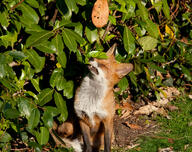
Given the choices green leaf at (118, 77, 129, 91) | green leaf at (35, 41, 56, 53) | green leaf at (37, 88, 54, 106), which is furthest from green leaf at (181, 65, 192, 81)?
green leaf at (35, 41, 56, 53)

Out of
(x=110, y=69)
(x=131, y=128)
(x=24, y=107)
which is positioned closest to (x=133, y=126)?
(x=131, y=128)

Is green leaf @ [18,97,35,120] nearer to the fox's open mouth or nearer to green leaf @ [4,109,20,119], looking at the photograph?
green leaf @ [4,109,20,119]

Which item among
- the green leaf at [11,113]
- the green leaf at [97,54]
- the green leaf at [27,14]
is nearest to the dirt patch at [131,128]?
the green leaf at [97,54]

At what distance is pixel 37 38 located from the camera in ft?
13.2

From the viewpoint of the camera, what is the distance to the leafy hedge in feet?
13.3

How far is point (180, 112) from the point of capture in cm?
667

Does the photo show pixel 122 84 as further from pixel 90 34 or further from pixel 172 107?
pixel 172 107

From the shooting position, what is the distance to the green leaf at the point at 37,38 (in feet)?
13.0

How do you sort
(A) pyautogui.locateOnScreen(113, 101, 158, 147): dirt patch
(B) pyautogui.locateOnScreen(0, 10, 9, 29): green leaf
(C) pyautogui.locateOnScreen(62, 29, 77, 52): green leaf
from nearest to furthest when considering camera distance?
(B) pyautogui.locateOnScreen(0, 10, 9, 29): green leaf < (C) pyautogui.locateOnScreen(62, 29, 77, 52): green leaf < (A) pyautogui.locateOnScreen(113, 101, 158, 147): dirt patch

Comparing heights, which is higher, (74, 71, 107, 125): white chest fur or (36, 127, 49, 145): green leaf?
(74, 71, 107, 125): white chest fur

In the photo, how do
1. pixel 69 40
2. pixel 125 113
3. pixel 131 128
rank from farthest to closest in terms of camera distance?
pixel 125 113 → pixel 131 128 → pixel 69 40

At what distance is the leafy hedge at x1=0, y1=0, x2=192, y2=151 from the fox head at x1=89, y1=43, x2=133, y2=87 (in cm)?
19

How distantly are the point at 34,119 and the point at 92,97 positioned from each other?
1015 millimetres

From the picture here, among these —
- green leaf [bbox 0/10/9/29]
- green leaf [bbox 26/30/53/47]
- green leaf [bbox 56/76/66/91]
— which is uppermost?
green leaf [bbox 0/10/9/29]
